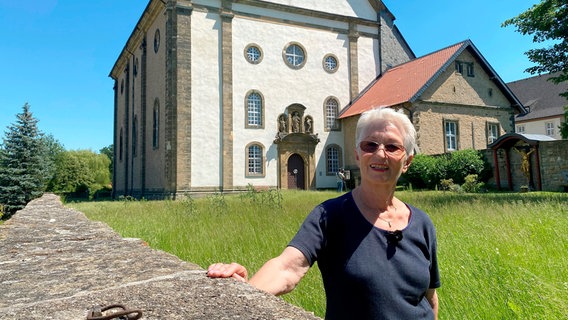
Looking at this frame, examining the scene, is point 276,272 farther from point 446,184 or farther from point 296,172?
point 296,172

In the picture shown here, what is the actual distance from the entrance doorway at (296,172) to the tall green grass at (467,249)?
50.4 feet

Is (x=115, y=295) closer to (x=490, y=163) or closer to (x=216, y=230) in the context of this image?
(x=216, y=230)

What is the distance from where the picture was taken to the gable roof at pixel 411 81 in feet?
77.5

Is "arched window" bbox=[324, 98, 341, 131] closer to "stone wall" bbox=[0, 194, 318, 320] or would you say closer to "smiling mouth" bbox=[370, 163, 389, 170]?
"stone wall" bbox=[0, 194, 318, 320]

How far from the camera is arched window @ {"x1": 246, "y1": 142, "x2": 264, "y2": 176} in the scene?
24.3m

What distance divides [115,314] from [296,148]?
24383 mm

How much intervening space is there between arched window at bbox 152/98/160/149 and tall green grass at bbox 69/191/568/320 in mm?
16750

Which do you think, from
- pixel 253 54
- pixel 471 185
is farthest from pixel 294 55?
pixel 471 185

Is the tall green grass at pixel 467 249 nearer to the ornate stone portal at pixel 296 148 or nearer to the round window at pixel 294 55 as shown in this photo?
the ornate stone portal at pixel 296 148

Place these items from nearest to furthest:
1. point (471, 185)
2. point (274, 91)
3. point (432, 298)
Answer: point (432, 298) < point (471, 185) < point (274, 91)

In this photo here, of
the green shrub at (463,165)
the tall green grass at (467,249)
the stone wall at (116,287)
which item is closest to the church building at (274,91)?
the green shrub at (463,165)

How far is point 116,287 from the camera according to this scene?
170cm

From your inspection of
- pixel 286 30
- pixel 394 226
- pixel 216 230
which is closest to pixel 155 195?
pixel 286 30

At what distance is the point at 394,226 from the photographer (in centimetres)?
205
